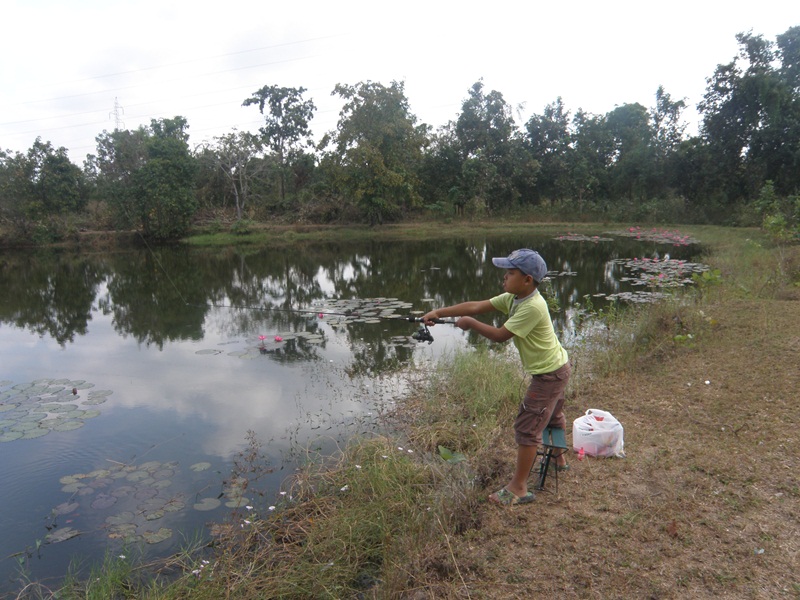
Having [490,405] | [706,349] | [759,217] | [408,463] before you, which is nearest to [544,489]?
[408,463]

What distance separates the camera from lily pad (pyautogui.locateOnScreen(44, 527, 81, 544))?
3.73 m

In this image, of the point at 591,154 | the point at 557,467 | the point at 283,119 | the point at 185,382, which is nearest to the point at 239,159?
the point at 283,119

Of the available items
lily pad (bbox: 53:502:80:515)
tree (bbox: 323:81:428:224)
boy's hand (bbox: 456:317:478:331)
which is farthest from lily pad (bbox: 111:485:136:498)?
tree (bbox: 323:81:428:224)

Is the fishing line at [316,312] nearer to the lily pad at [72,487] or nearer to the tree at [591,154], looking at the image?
the lily pad at [72,487]

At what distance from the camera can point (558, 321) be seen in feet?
28.2

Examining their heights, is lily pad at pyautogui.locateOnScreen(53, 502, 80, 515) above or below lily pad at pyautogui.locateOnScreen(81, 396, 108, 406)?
below

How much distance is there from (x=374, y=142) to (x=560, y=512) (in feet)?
81.8

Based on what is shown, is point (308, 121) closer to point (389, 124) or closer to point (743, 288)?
point (389, 124)

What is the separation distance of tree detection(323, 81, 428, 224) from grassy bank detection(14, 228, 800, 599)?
22.0 meters

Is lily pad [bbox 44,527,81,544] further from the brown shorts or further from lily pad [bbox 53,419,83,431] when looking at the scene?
the brown shorts

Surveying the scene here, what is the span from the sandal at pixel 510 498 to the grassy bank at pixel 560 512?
6 centimetres

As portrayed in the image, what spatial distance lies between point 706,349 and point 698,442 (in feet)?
7.59

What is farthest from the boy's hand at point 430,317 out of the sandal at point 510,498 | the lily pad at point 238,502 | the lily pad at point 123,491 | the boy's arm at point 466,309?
the lily pad at point 123,491

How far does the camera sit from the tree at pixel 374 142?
25969mm
